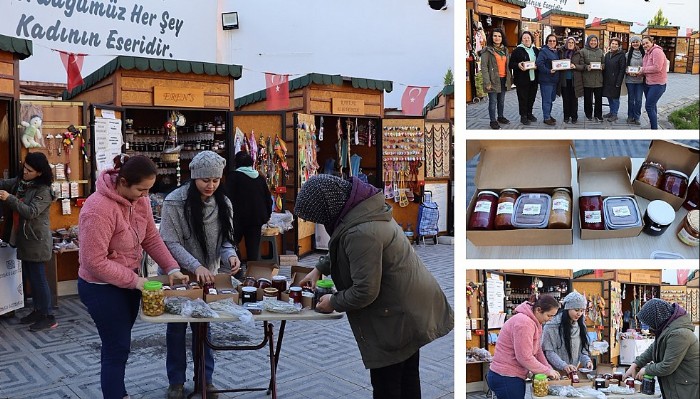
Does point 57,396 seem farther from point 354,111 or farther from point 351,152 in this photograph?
point 351,152

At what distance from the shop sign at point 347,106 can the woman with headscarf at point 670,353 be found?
7877 mm

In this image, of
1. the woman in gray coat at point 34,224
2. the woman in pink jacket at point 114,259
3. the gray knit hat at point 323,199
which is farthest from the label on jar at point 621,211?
the woman in gray coat at point 34,224

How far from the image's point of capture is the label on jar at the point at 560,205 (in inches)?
74.0

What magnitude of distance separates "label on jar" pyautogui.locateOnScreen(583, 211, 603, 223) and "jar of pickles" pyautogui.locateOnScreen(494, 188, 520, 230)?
205 mm

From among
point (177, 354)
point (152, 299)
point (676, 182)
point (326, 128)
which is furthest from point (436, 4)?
point (676, 182)

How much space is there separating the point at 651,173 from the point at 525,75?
55cm

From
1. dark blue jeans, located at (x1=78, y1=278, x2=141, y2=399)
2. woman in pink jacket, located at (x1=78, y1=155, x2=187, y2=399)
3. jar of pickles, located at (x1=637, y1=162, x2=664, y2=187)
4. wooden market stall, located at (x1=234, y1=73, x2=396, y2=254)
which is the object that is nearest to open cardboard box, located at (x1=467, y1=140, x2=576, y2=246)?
jar of pickles, located at (x1=637, y1=162, x2=664, y2=187)

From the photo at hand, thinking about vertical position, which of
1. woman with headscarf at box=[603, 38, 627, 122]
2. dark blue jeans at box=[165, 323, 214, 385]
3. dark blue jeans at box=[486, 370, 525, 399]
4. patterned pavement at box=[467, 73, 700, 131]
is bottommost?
dark blue jeans at box=[165, 323, 214, 385]

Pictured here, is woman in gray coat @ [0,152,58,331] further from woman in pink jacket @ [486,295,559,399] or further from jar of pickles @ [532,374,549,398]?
jar of pickles @ [532,374,549,398]

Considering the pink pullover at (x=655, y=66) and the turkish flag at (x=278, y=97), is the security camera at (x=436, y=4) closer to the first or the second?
the turkish flag at (x=278, y=97)

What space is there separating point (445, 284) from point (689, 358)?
583 centimetres

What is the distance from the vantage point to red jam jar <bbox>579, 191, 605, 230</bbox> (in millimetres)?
1871

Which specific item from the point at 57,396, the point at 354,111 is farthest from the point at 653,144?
the point at 354,111

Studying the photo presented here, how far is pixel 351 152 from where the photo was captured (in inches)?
436
